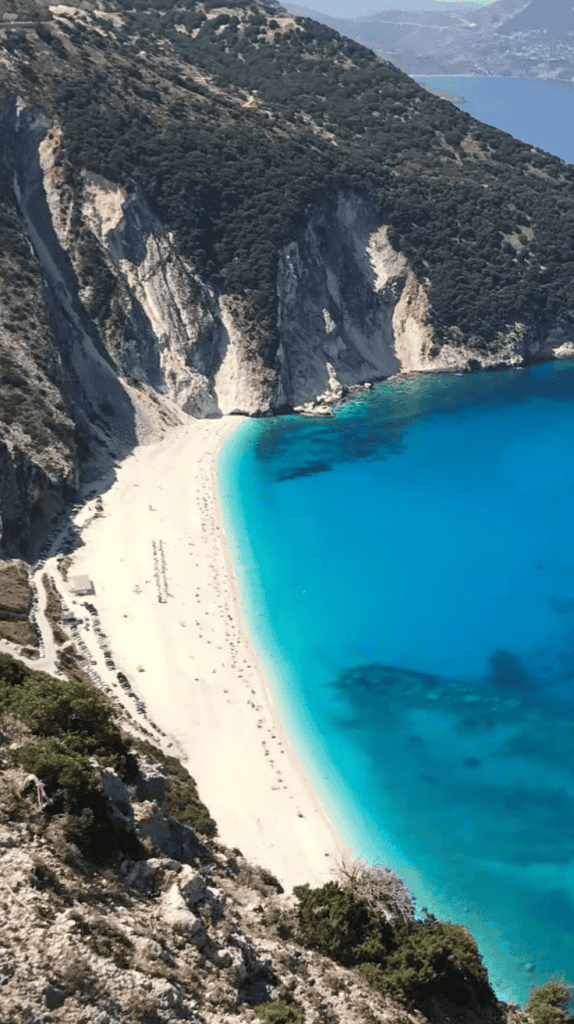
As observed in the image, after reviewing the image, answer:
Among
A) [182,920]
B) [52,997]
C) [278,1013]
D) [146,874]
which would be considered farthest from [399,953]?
[52,997]

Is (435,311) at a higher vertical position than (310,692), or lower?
higher

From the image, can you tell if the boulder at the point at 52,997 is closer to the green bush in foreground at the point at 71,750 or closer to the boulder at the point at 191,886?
the green bush in foreground at the point at 71,750

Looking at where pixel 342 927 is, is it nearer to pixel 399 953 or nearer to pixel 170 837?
pixel 399 953

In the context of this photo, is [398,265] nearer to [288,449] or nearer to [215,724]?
[288,449]

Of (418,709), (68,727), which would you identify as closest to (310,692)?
(418,709)

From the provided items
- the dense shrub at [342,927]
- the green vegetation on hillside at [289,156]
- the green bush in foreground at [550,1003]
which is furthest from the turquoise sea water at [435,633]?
the green vegetation on hillside at [289,156]

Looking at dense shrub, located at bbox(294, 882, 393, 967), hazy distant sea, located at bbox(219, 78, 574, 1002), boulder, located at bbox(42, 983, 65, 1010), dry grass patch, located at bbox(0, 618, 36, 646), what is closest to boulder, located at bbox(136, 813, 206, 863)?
dense shrub, located at bbox(294, 882, 393, 967)

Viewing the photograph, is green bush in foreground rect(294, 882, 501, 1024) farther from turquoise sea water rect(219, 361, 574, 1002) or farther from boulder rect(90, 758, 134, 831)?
boulder rect(90, 758, 134, 831)
